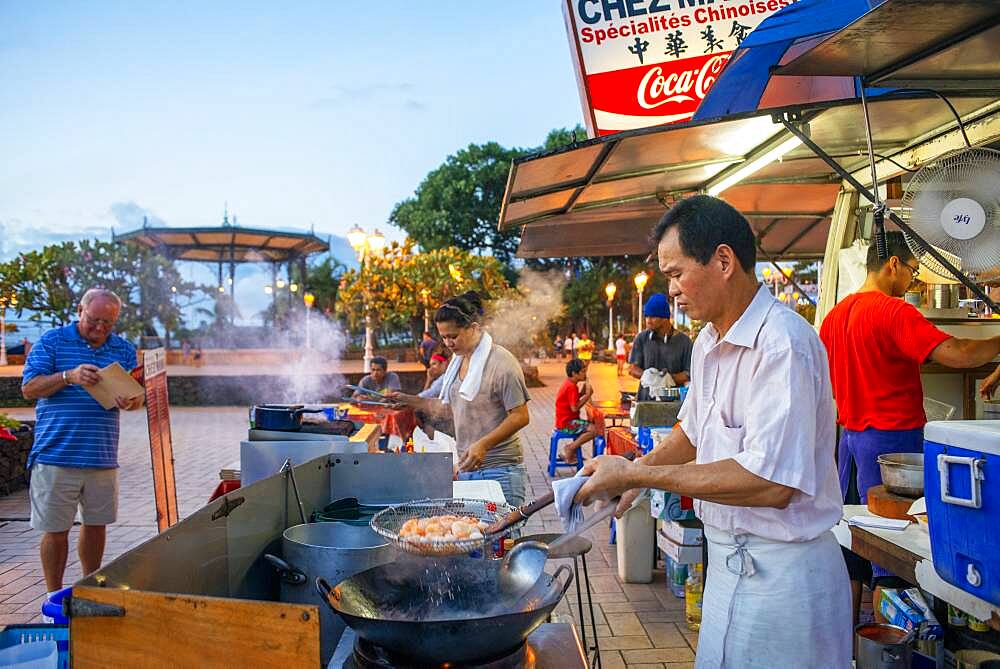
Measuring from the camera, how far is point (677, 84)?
6895 mm

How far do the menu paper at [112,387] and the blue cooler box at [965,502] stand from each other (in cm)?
464

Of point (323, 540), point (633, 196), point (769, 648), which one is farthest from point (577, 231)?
point (769, 648)

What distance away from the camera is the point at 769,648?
2002mm

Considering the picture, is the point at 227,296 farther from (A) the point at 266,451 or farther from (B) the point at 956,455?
(B) the point at 956,455

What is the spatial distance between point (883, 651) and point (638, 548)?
2.49m

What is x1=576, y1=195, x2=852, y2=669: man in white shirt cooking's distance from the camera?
182 cm

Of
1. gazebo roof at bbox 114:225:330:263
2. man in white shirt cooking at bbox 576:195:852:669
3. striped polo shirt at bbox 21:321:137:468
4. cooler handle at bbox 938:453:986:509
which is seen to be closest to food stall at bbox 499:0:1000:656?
cooler handle at bbox 938:453:986:509

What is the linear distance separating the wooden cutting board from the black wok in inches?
73.7

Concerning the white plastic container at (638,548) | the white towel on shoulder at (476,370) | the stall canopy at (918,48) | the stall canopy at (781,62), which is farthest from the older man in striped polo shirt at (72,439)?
the stall canopy at (918,48)

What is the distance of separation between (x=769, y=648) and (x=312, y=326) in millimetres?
39478

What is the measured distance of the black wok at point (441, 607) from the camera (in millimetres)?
1849

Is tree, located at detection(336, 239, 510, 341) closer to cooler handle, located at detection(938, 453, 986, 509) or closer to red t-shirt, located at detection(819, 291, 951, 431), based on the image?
red t-shirt, located at detection(819, 291, 951, 431)

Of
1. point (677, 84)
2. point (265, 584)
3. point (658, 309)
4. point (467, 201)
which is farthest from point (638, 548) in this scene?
point (467, 201)

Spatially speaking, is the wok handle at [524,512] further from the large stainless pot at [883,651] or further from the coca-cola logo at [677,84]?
the coca-cola logo at [677,84]
